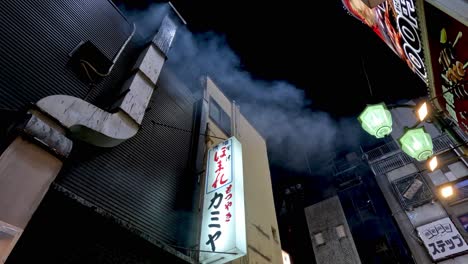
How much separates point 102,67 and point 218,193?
18.5 feet

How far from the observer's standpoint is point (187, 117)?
40.8 feet

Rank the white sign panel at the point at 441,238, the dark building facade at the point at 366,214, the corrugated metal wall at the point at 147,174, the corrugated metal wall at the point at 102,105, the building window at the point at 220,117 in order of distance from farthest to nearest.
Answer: the dark building facade at the point at 366,214
the white sign panel at the point at 441,238
the building window at the point at 220,117
the corrugated metal wall at the point at 147,174
the corrugated metal wall at the point at 102,105

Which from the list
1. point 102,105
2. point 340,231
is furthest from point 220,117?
point 340,231

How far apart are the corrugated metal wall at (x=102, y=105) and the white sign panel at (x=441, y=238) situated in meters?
19.9

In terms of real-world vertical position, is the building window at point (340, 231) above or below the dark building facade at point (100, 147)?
above

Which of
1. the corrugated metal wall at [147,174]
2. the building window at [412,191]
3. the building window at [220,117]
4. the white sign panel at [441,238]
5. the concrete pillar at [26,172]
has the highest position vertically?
the building window at [412,191]

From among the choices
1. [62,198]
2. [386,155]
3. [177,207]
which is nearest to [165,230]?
[177,207]

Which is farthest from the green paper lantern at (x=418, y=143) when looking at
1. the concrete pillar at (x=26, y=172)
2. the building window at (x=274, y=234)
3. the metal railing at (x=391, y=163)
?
the metal railing at (x=391, y=163)

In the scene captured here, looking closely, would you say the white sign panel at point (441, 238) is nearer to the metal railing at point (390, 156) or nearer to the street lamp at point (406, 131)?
the metal railing at point (390, 156)

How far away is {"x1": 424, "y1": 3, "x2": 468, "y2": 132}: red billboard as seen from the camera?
3.84 metres

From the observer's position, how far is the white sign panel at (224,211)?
711 centimetres

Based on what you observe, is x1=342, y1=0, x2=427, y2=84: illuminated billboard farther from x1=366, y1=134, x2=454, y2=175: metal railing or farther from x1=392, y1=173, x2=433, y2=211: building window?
x1=366, y1=134, x2=454, y2=175: metal railing

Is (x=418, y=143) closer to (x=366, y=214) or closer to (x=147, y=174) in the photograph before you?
(x=147, y=174)

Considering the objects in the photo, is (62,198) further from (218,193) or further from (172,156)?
(172,156)
